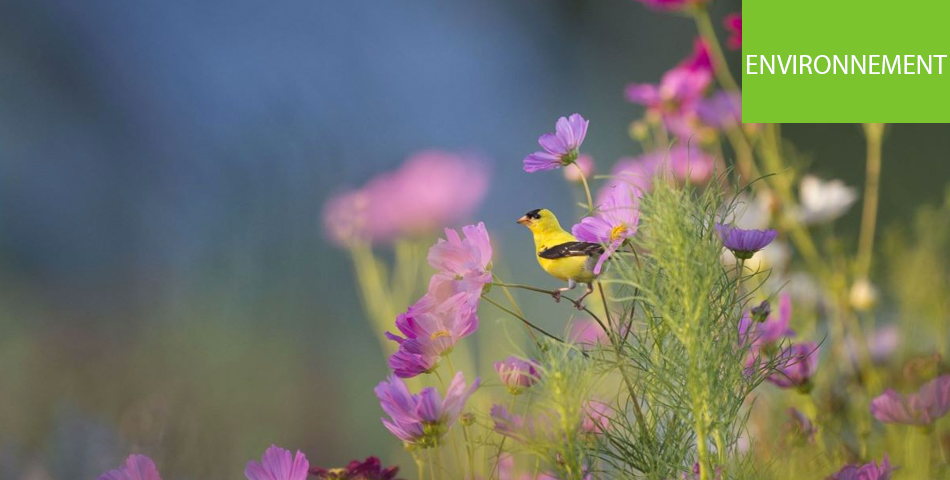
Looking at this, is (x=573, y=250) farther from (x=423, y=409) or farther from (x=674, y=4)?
(x=674, y=4)

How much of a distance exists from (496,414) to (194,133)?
1.43 metres

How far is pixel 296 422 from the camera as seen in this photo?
4.89 ft

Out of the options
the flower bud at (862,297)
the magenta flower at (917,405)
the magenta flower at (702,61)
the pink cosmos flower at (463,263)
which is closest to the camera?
the pink cosmos flower at (463,263)

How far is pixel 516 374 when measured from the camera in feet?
1.32

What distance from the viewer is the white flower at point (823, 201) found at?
92 centimetres

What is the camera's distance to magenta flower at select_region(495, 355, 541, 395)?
0.40 metres

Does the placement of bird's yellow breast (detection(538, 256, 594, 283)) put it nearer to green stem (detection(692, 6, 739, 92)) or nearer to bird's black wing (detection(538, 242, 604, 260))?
bird's black wing (detection(538, 242, 604, 260))

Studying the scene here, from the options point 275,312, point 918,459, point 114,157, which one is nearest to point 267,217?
point 275,312

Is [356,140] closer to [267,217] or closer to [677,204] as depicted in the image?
[267,217]

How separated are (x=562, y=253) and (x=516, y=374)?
0.06 metres

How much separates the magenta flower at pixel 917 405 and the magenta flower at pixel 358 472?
0.94 feet

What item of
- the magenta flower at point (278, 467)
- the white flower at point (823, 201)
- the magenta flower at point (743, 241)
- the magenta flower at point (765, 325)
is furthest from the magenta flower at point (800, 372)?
the white flower at point (823, 201)

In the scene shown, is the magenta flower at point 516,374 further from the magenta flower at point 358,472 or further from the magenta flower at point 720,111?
the magenta flower at point 720,111

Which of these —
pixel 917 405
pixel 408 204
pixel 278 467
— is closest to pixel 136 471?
pixel 278 467
